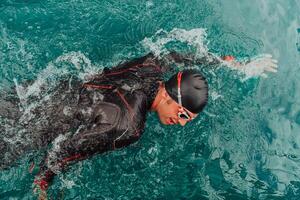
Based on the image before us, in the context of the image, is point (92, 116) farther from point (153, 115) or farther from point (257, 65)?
point (257, 65)

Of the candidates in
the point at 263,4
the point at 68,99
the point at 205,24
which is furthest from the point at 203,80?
the point at 263,4

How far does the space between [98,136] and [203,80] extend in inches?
57.5

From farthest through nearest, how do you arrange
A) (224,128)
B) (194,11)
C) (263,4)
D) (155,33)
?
(263,4) → (194,11) → (155,33) → (224,128)

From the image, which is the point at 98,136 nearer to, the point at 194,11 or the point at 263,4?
the point at 194,11

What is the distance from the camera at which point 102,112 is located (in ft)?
14.1

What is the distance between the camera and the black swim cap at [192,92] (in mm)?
4555

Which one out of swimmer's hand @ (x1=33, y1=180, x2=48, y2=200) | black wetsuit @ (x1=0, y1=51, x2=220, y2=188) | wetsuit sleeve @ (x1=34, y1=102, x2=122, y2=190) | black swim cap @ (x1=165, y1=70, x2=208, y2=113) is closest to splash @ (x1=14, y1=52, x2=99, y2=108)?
black wetsuit @ (x1=0, y1=51, x2=220, y2=188)

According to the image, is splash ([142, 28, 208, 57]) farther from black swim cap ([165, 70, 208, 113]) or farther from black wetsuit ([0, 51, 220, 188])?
black swim cap ([165, 70, 208, 113])

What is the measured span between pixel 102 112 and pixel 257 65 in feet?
9.33

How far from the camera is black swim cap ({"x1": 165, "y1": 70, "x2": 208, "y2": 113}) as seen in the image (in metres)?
4.55

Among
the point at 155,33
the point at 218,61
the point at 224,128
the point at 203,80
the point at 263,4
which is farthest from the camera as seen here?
the point at 263,4

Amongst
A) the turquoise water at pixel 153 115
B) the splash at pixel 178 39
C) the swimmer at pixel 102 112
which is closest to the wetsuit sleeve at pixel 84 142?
the swimmer at pixel 102 112

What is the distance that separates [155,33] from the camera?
23.7ft

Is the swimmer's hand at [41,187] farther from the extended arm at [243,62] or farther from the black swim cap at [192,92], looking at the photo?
the extended arm at [243,62]
